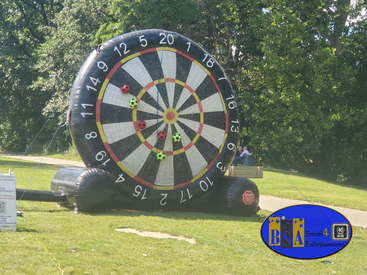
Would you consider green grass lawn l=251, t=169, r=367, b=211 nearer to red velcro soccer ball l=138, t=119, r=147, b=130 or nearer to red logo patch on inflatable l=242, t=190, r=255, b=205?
red logo patch on inflatable l=242, t=190, r=255, b=205

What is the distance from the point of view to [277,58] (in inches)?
949

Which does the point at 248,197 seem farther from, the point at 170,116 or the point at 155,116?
the point at 155,116

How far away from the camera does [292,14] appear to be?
949 inches

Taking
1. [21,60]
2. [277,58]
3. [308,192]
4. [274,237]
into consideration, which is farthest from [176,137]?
[21,60]

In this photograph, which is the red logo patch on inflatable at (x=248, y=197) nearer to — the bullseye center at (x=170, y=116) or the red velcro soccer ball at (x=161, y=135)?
the red velcro soccer ball at (x=161, y=135)

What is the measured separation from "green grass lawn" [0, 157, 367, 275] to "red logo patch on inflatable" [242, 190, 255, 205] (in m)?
0.77

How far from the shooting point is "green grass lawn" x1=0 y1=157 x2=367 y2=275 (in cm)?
573

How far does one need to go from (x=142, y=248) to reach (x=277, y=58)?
19.2m

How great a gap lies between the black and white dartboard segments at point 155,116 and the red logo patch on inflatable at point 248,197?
0.78 metres

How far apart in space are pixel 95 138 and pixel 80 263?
13.7 feet

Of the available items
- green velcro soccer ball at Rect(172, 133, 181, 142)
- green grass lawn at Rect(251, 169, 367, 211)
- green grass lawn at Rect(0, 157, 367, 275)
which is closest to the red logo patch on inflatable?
green grass lawn at Rect(0, 157, 367, 275)

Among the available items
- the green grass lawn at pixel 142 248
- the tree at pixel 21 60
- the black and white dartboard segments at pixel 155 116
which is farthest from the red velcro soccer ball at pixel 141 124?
the tree at pixel 21 60

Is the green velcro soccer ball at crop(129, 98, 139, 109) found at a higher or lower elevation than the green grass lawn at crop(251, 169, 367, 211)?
higher

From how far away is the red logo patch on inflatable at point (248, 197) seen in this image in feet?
33.9
